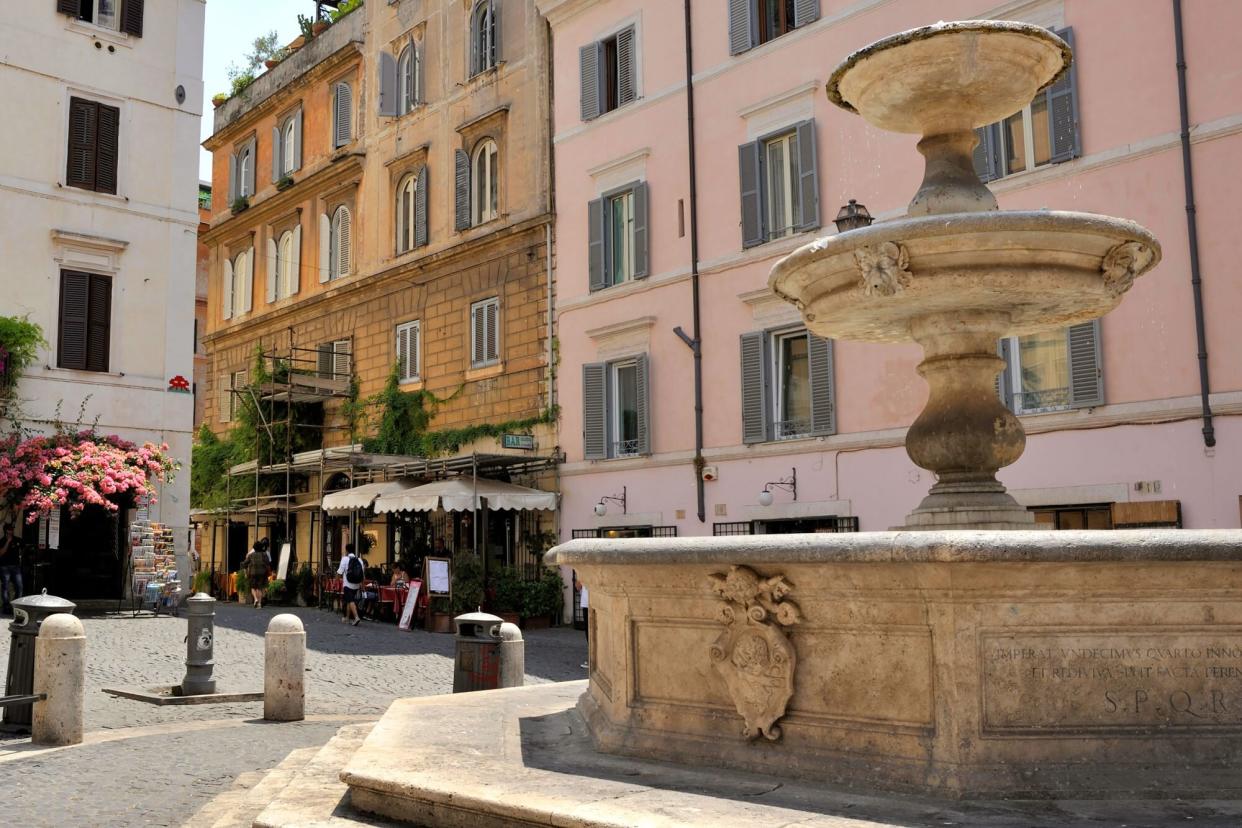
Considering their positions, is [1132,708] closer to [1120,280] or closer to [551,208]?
[1120,280]

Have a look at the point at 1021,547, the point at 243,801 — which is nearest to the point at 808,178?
the point at 243,801

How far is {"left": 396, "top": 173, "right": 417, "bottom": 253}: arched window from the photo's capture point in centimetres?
2705

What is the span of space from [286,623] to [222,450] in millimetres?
23146

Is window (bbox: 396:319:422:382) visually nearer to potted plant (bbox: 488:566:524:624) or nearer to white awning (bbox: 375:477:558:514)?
white awning (bbox: 375:477:558:514)

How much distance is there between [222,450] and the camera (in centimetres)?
→ 3195

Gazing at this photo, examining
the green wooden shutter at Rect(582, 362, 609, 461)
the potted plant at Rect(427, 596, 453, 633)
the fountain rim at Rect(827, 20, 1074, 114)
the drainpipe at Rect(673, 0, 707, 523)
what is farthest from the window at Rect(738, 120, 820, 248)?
the fountain rim at Rect(827, 20, 1074, 114)

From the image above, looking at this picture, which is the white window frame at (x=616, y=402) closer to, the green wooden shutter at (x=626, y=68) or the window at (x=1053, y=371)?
the green wooden shutter at (x=626, y=68)

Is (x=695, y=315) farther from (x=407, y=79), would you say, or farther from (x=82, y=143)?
(x=82, y=143)

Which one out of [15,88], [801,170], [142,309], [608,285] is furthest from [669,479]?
[15,88]

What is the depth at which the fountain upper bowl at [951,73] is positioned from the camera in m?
6.33

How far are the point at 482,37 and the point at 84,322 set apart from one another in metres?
9.86

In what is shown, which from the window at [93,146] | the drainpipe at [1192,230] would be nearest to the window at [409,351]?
the window at [93,146]

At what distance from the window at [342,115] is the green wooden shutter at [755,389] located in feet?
46.2

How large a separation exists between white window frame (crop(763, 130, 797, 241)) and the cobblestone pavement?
7.15 meters
